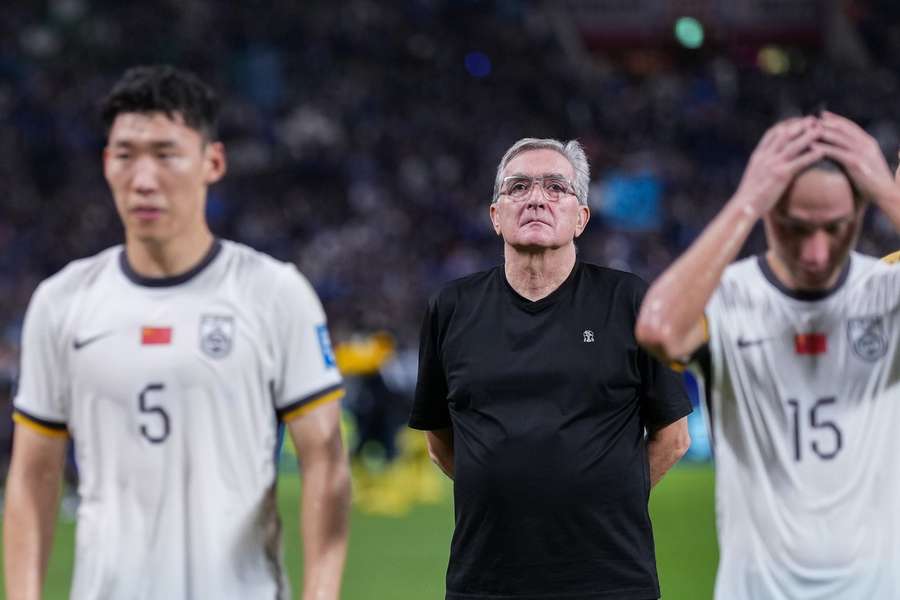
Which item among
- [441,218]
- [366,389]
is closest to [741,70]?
[441,218]

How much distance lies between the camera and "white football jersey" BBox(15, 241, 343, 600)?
375 centimetres

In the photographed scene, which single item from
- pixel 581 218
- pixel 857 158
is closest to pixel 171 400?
pixel 581 218

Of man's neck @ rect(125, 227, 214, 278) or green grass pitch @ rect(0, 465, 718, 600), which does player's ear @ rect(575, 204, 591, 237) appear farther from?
green grass pitch @ rect(0, 465, 718, 600)

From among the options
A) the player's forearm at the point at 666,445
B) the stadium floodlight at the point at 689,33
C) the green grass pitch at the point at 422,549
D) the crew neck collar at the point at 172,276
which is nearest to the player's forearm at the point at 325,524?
the crew neck collar at the point at 172,276

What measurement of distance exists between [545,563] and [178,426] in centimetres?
105

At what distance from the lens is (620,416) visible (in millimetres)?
4086

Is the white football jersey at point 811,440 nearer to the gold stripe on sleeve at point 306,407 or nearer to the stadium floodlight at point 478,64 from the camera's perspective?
the gold stripe on sleeve at point 306,407

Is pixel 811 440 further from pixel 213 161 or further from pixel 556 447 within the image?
pixel 213 161

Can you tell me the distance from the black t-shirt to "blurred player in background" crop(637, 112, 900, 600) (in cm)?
40

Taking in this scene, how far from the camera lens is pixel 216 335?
3840 millimetres

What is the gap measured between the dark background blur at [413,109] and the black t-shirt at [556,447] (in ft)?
53.0

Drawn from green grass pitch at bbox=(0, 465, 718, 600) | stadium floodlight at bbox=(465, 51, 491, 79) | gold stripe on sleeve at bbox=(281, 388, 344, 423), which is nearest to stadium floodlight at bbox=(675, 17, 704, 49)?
stadium floodlight at bbox=(465, 51, 491, 79)

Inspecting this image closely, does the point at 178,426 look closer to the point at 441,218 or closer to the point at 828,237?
the point at 828,237

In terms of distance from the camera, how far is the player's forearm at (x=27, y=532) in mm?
3805
